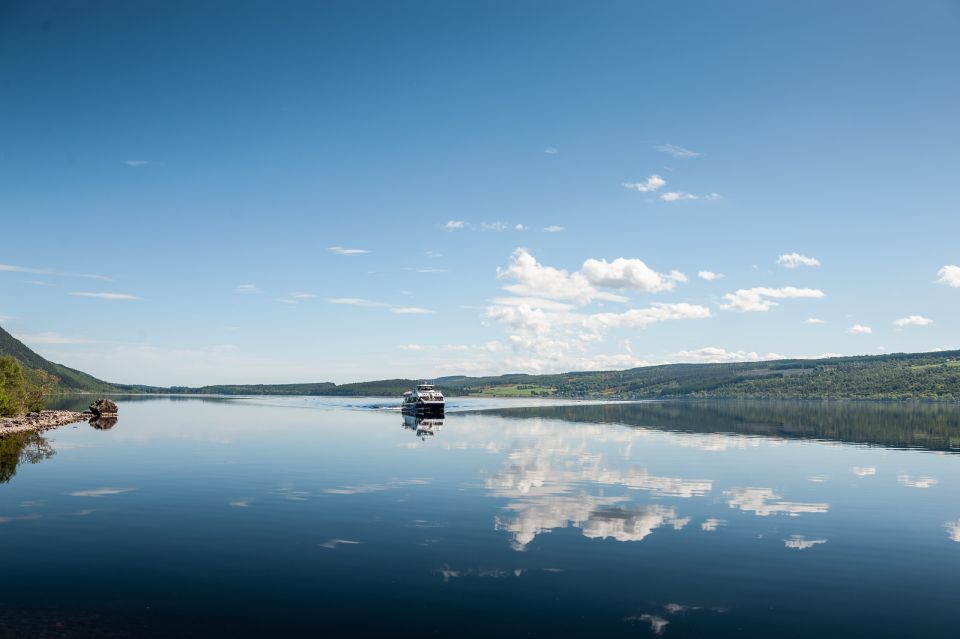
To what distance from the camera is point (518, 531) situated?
35094 mm

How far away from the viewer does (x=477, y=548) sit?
3152cm

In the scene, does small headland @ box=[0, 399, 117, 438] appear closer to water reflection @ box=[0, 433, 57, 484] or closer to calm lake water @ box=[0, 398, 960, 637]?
water reflection @ box=[0, 433, 57, 484]

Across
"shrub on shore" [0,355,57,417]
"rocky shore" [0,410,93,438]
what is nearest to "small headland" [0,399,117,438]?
"rocky shore" [0,410,93,438]

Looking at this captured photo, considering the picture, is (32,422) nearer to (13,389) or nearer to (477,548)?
(13,389)

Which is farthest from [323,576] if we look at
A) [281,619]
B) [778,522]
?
[778,522]

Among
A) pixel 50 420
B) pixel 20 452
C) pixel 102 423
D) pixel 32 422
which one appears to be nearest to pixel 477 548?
pixel 20 452

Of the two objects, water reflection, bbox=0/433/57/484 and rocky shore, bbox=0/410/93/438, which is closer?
water reflection, bbox=0/433/57/484

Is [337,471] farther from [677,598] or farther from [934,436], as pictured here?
[934,436]

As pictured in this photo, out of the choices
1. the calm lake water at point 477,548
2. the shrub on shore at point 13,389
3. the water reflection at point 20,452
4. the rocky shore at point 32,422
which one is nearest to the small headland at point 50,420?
the rocky shore at point 32,422

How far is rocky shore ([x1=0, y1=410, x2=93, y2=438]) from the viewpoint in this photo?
101438 mm

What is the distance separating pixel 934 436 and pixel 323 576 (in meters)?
118

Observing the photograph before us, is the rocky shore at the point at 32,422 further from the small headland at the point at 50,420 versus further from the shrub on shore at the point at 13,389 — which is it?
the shrub on shore at the point at 13,389

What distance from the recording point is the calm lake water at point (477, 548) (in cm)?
2225

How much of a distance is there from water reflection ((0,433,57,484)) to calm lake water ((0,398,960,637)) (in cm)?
80
